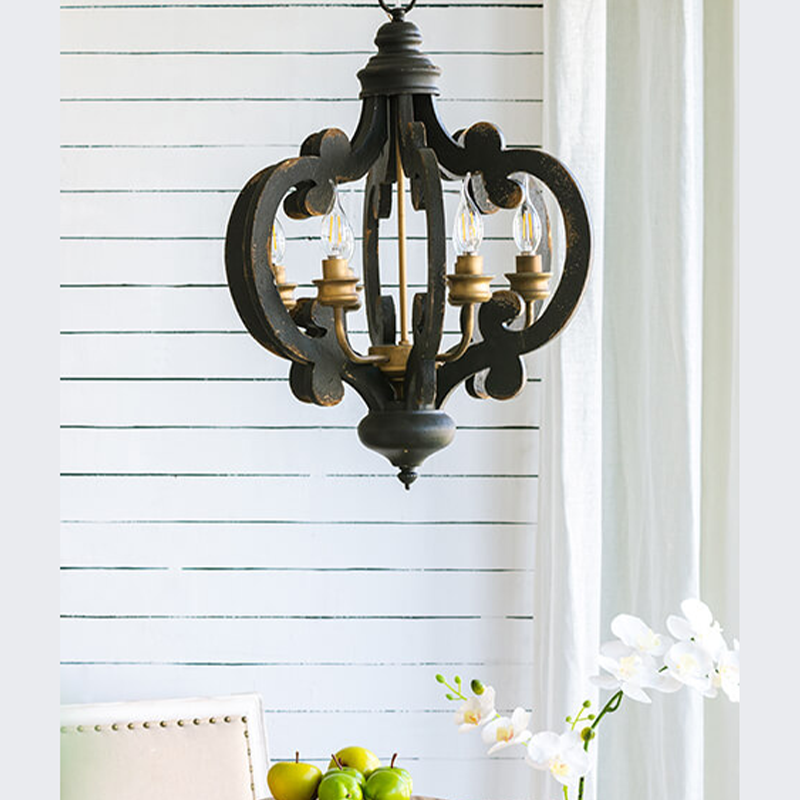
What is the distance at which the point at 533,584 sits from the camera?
2.21 m

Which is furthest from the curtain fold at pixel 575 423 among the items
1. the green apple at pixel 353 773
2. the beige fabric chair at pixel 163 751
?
the green apple at pixel 353 773

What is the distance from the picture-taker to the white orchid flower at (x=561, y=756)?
1.12m

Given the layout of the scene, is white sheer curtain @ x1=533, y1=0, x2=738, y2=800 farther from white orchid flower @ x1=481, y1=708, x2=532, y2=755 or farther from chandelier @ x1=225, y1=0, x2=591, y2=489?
chandelier @ x1=225, y1=0, x2=591, y2=489

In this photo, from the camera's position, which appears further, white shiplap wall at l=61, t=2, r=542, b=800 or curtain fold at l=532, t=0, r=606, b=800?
white shiplap wall at l=61, t=2, r=542, b=800

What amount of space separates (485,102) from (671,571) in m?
1.03

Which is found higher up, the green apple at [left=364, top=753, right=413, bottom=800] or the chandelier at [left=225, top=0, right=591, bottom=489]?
the chandelier at [left=225, top=0, right=591, bottom=489]

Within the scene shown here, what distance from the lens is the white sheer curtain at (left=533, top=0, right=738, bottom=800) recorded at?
186 cm

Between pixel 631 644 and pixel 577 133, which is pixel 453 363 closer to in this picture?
pixel 631 644

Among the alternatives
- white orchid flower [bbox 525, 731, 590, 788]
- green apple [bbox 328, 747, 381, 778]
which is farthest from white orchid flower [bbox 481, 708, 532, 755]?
green apple [bbox 328, 747, 381, 778]

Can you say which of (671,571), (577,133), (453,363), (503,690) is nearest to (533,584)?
(503,690)

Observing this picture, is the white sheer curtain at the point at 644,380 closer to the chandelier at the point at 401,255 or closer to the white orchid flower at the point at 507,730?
the white orchid flower at the point at 507,730

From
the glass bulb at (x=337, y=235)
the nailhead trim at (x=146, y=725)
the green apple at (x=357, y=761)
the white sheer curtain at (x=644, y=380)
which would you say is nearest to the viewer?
the glass bulb at (x=337, y=235)

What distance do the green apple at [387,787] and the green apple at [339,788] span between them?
12 mm

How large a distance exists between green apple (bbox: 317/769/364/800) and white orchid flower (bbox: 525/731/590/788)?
0.19 m
